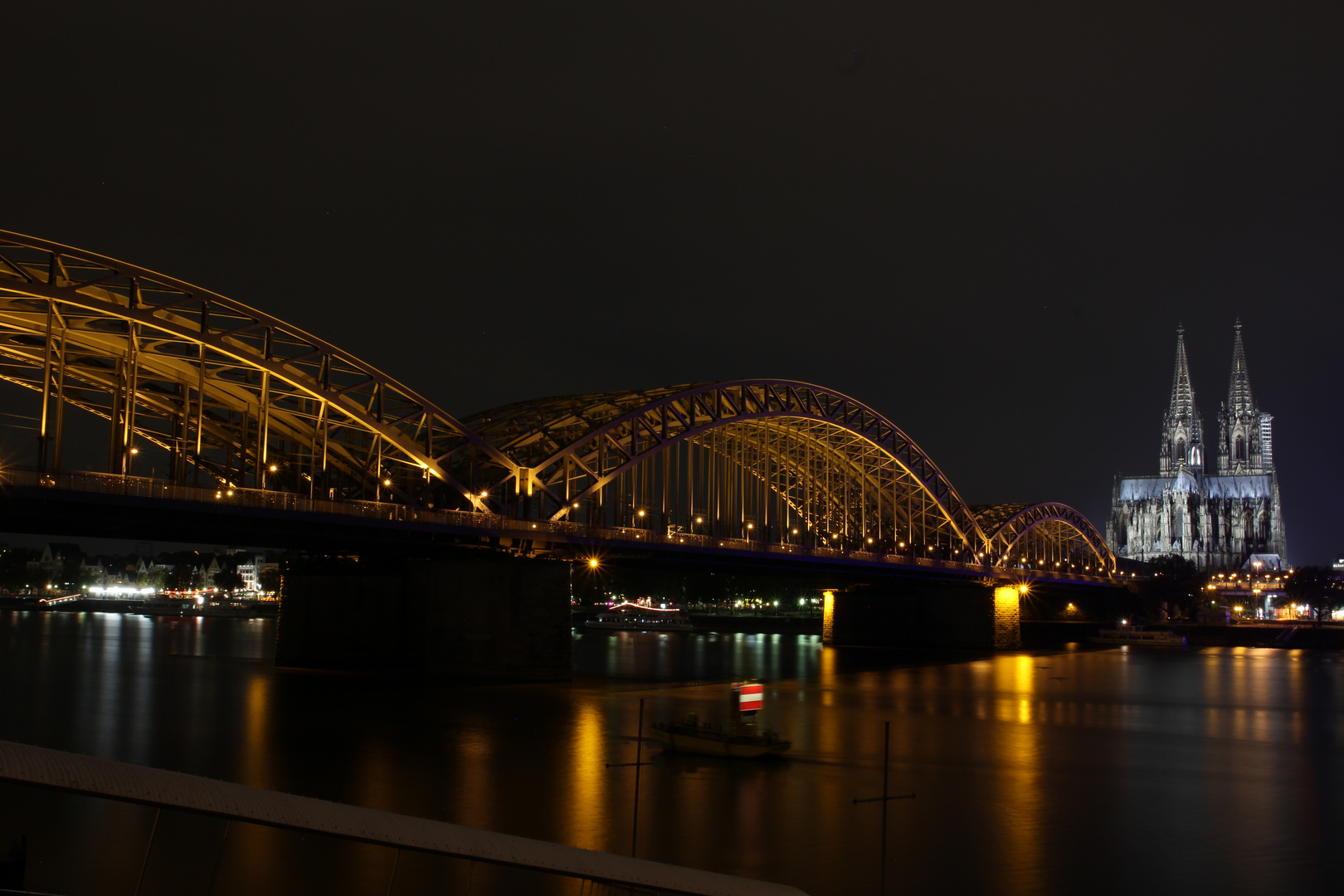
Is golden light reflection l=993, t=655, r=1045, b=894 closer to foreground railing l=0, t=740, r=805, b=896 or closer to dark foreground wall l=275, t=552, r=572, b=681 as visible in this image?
foreground railing l=0, t=740, r=805, b=896

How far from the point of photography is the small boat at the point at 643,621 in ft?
548

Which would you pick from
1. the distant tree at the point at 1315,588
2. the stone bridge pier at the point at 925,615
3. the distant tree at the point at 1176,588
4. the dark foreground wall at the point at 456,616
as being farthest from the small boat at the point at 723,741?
the distant tree at the point at 1315,588

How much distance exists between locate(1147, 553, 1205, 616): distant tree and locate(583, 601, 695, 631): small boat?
2554 inches

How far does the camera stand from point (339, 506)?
5247 cm

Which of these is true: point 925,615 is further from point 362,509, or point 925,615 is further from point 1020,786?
point 1020,786

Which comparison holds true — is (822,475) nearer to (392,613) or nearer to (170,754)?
(392,613)

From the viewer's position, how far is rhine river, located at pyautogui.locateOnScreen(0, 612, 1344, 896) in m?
19.7

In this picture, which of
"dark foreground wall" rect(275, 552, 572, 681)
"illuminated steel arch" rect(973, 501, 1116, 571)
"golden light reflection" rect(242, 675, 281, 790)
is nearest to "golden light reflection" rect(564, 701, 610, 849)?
"golden light reflection" rect(242, 675, 281, 790)

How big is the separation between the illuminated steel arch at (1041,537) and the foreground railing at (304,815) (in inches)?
4873

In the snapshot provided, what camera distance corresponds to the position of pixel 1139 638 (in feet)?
441

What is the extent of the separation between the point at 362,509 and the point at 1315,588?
16704 centimetres

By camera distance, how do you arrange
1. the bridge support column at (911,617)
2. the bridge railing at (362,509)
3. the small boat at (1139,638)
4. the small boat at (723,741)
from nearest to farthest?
the small boat at (723,741) → the bridge railing at (362,509) → the bridge support column at (911,617) → the small boat at (1139,638)

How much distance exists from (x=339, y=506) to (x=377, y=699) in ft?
30.0

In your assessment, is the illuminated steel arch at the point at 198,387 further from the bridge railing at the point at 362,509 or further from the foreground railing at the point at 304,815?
the foreground railing at the point at 304,815
